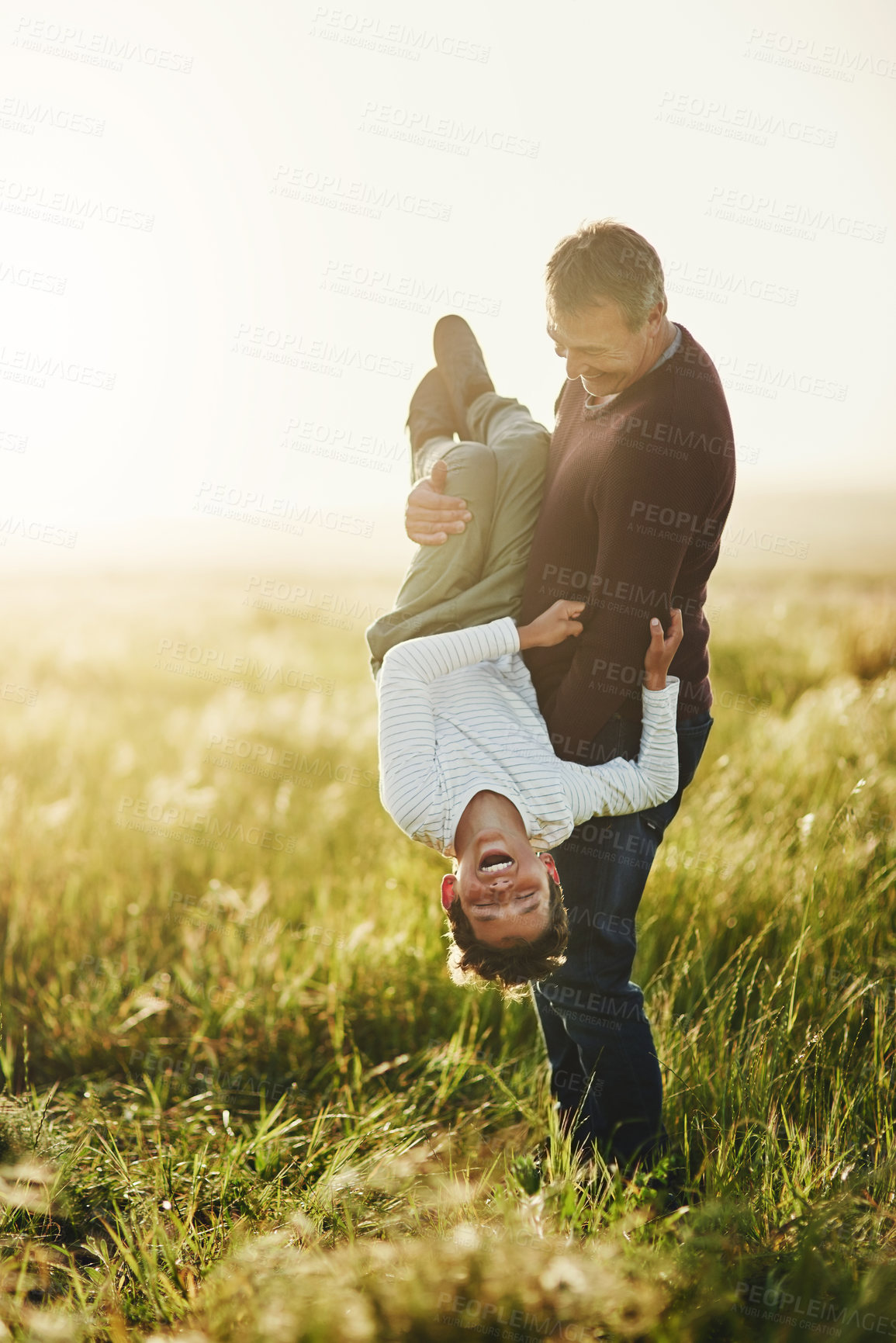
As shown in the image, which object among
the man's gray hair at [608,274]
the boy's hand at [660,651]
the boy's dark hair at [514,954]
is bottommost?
the boy's dark hair at [514,954]

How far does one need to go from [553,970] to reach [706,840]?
175 cm

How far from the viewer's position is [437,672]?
8.45ft

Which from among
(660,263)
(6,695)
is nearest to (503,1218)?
(660,263)

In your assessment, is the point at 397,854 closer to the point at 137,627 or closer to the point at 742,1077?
the point at 742,1077

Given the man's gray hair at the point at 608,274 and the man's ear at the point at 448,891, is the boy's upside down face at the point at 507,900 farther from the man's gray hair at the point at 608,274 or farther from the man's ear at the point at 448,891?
the man's gray hair at the point at 608,274

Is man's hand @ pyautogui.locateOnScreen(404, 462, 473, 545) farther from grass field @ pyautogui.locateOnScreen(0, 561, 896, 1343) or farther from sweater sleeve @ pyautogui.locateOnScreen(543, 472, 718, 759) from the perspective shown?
grass field @ pyautogui.locateOnScreen(0, 561, 896, 1343)

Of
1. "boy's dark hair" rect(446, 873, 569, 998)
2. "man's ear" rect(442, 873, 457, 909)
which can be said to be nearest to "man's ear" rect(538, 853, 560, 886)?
"boy's dark hair" rect(446, 873, 569, 998)

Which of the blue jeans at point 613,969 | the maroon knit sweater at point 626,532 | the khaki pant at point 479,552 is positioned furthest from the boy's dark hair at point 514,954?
the khaki pant at point 479,552

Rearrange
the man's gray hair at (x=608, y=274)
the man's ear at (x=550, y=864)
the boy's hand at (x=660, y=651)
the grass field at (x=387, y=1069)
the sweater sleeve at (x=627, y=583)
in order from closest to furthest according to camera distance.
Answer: the grass field at (x=387, y=1069)
the man's gray hair at (x=608, y=274)
the sweater sleeve at (x=627, y=583)
the boy's hand at (x=660, y=651)
the man's ear at (x=550, y=864)

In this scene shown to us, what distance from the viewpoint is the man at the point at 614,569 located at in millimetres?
2350

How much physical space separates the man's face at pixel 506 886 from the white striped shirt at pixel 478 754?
0.26 ft

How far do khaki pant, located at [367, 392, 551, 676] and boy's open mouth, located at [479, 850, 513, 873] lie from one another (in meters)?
0.75

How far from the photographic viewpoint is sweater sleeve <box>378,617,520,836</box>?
2516mm

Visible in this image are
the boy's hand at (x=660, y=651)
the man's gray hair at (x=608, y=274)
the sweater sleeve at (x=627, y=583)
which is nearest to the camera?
the man's gray hair at (x=608, y=274)
